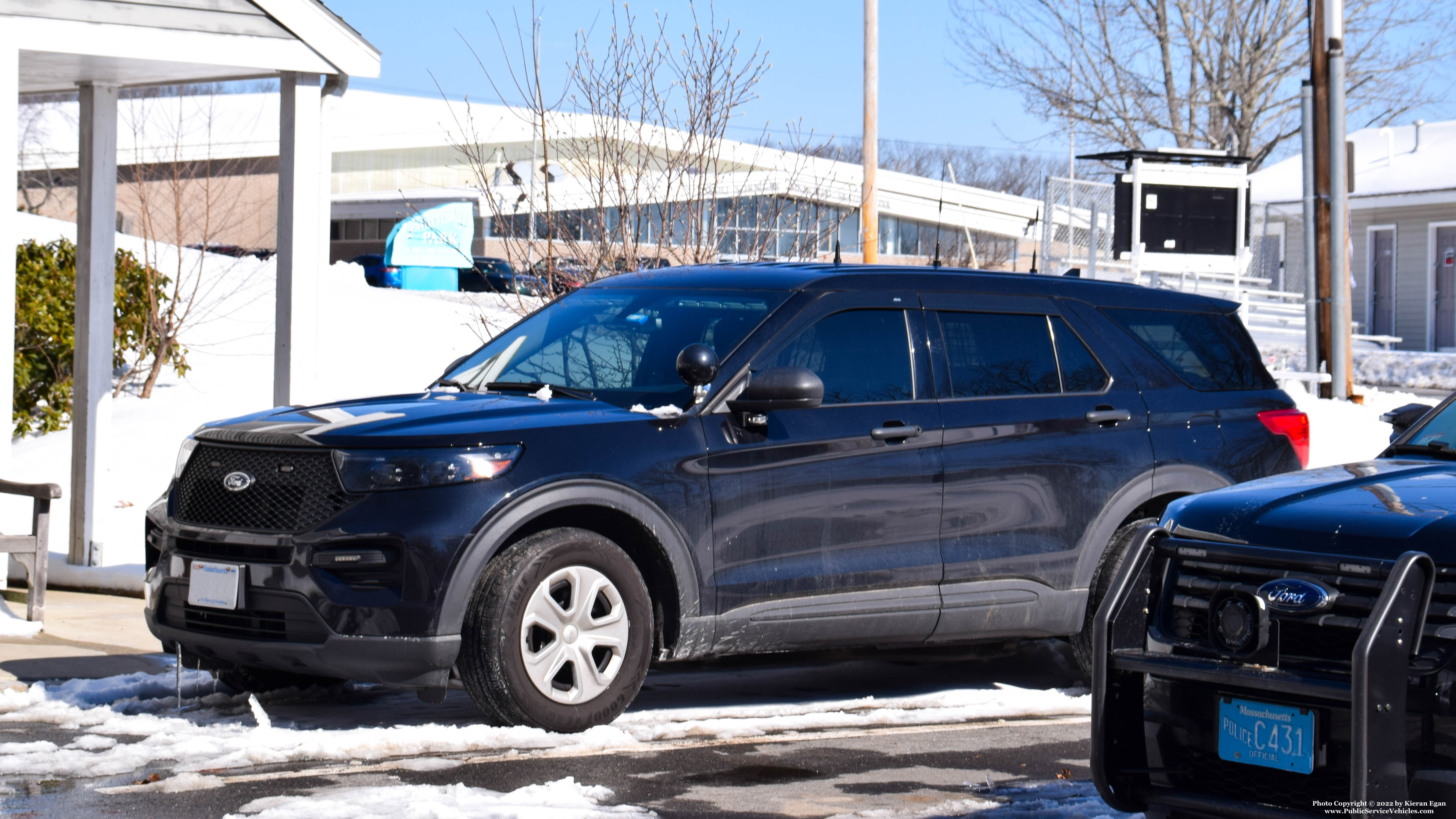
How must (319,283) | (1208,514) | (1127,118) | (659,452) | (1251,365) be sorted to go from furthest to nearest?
1. (1127,118)
2. (319,283)
3. (1251,365)
4. (659,452)
5. (1208,514)

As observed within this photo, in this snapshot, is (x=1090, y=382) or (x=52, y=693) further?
(x=1090, y=382)

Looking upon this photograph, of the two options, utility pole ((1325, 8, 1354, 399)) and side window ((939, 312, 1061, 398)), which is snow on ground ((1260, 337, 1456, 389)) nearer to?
utility pole ((1325, 8, 1354, 399))

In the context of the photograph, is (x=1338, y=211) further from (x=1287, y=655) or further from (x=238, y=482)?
(x=1287, y=655)

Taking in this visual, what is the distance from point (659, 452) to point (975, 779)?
5.59 feet

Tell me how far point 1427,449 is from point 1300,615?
151cm

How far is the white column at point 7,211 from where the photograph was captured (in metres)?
8.80

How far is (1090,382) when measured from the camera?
7.43m

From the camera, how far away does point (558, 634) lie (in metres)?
5.95

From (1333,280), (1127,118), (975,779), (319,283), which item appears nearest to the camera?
(975,779)

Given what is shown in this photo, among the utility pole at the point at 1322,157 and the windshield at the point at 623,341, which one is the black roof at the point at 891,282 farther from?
the utility pole at the point at 1322,157

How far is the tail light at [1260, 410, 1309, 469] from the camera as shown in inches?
311

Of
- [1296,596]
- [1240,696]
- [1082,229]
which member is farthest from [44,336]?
[1082,229]

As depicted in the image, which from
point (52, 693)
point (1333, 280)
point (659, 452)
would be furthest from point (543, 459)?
point (1333, 280)

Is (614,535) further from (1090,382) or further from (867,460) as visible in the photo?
(1090,382)
